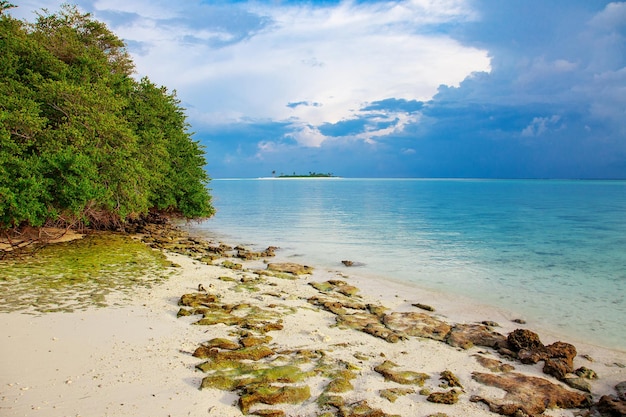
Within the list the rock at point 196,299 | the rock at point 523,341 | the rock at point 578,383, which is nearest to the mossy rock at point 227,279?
the rock at point 196,299

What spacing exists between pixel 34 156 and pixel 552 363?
19.9 m

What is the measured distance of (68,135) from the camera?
19516 millimetres

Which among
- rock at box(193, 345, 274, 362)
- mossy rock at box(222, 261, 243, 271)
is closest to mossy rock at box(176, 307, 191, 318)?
rock at box(193, 345, 274, 362)

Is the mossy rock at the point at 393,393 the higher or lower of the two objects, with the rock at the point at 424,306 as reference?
higher

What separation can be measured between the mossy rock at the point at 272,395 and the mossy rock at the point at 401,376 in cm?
175

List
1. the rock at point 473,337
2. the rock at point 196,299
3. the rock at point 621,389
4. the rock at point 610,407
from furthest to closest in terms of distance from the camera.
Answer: the rock at point 196,299, the rock at point 473,337, the rock at point 621,389, the rock at point 610,407

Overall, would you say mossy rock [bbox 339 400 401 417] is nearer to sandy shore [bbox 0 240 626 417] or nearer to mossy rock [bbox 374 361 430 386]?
sandy shore [bbox 0 240 626 417]

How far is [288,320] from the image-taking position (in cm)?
1168

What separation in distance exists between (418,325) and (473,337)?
1.50m

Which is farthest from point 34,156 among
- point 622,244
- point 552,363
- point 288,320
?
point 622,244

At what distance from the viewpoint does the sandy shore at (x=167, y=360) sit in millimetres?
7020

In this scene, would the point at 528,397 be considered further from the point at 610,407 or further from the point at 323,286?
the point at 323,286

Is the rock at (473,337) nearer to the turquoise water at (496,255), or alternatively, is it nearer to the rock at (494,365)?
the rock at (494,365)

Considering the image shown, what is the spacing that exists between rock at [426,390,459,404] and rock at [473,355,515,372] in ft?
6.42
